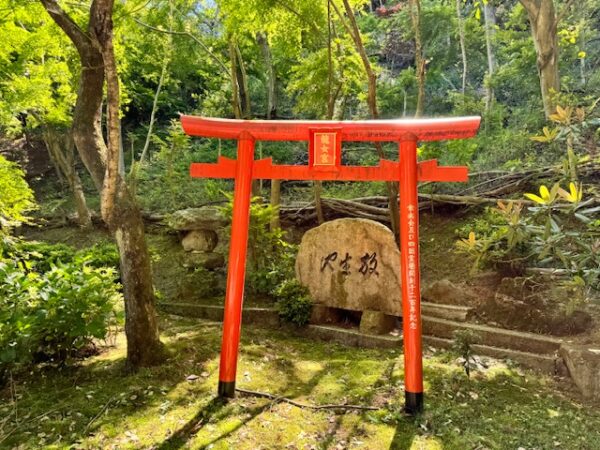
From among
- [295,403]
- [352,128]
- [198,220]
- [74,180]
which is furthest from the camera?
[74,180]

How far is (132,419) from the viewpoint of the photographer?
377cm

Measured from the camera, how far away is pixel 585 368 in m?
4.47

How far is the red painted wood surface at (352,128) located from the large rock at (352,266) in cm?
212

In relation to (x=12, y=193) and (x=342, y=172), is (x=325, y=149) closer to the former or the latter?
(x=342, y=172)

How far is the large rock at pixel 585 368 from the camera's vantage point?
14.4ft

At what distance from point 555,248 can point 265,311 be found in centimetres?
419

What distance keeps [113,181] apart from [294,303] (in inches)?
135

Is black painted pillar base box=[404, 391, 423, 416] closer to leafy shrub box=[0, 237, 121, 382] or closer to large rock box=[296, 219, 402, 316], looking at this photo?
large rock box=[296, 219, 402, 316]

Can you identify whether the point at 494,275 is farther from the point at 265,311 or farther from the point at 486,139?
the point at 486,139

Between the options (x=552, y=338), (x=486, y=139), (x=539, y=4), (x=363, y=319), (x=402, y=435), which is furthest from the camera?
(x=486, y=139)

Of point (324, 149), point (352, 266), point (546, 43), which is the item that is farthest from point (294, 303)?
point (546, 43)

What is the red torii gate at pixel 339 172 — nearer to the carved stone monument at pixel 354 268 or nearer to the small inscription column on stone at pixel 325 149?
the small inscription column on stone at pixel 325 149

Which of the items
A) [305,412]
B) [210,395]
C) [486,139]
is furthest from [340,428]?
[486,139]

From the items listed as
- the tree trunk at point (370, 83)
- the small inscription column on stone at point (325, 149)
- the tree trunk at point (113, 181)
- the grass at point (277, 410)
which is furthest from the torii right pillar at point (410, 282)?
the tree trunk at point (370, 83)
